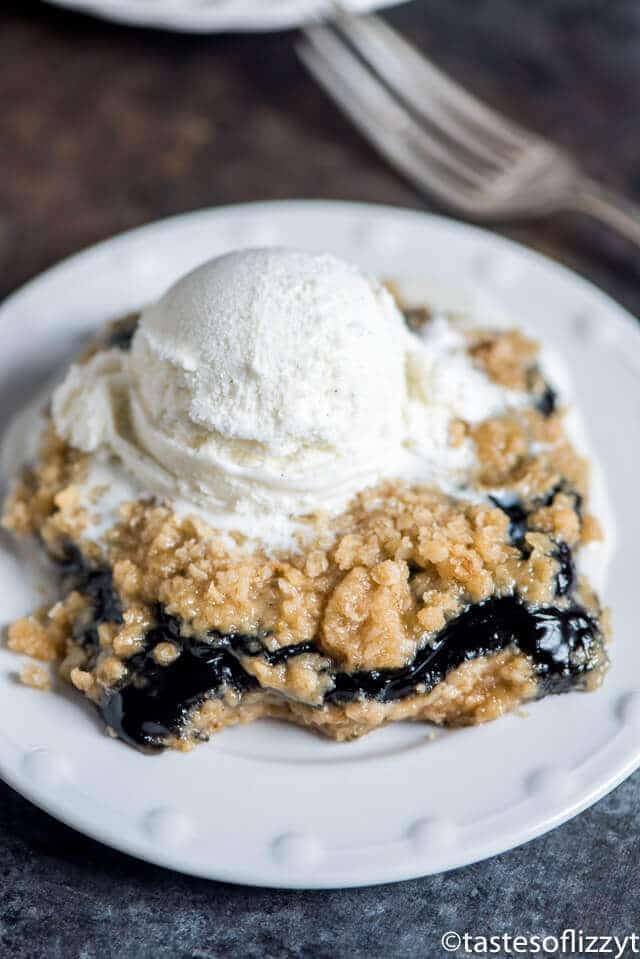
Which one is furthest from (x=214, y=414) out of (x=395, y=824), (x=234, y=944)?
(x=234, y=944)

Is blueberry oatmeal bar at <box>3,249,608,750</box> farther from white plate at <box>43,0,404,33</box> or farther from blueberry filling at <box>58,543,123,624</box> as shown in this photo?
white plate at <box>43,0,404,33</box>

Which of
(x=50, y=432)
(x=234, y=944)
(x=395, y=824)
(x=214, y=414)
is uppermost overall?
(x=214, y=414)

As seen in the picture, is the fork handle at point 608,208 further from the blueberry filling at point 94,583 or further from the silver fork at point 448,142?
the blueberry filling at point 94,583

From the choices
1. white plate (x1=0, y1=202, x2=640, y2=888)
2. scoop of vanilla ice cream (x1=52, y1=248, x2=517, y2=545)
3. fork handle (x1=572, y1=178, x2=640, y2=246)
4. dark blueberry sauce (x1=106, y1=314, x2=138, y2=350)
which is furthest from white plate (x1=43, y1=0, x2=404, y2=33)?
white plate (x1=0, y1=202, x2=640, y2=888)

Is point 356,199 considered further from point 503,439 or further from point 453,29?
point 503,439

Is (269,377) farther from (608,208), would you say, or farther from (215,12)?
(215,12)

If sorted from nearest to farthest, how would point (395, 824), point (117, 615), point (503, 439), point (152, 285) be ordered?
point (395, 824)
point (117, 615)
point (503, 439)
point (152, 285)

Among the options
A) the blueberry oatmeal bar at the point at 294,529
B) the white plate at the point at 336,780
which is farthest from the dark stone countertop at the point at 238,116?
the blueberry oatmeal bar at the point at 294,529

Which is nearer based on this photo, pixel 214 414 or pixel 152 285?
pixel 214 414
